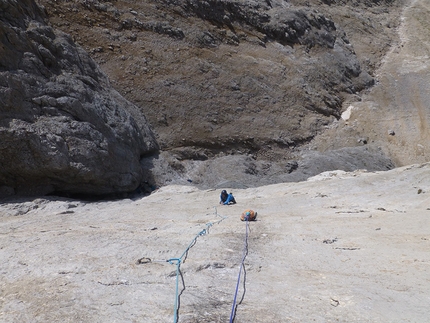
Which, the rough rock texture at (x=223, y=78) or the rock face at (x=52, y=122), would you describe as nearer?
the rock face at (x=52, y=122)

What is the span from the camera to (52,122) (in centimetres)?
1116

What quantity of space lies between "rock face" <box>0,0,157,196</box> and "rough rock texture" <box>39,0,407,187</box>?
2177 mm

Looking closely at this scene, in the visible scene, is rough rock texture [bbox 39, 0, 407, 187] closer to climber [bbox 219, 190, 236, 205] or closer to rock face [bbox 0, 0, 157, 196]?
rock face [bbox 0, 0, 157, 196]

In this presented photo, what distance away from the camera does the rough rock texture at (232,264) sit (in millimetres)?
3521

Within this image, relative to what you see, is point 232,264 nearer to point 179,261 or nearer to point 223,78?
point 179,261

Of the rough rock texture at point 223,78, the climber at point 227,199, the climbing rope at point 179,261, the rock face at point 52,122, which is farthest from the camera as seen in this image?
the rough rock texture at point 223,78

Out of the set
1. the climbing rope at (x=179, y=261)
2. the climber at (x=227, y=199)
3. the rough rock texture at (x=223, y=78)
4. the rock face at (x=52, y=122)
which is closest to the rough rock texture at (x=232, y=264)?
the climbing rope at (x=179, y=261)

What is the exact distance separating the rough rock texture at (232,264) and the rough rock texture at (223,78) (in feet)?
19.7

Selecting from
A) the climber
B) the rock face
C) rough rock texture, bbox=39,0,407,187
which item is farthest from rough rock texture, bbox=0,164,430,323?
rough rock texture, bbox=39,0,407,187

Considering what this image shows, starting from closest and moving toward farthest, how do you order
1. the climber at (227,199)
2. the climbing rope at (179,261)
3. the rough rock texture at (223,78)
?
the climbing rope at (179,261) → the climber at (227,199) → the rough rock texture at (223,78)

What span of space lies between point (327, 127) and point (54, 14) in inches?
536

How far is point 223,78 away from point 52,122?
9.06 m

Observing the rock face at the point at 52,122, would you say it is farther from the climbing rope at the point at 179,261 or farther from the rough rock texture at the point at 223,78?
the climbing rope at the point at 179,261

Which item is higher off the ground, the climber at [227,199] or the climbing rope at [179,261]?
the climbing rope at [179,261]
